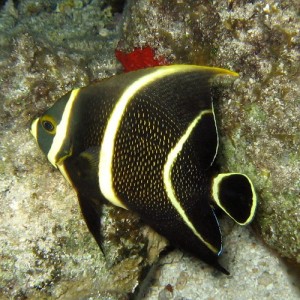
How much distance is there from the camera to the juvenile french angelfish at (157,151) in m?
1.62

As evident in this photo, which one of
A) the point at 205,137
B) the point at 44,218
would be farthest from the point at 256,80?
the point at 44,218

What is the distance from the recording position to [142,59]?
2.55m

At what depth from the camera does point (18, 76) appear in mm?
2352

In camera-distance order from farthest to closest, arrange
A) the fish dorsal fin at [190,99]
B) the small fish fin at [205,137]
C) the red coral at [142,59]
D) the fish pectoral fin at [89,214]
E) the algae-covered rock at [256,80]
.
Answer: the red coral at [142,59]
the algae-covered rock at [256,80]
the fish pectoral fin at [89,214]
the small fish fin at [205,137]
the fish dorsal fin at [190,99]

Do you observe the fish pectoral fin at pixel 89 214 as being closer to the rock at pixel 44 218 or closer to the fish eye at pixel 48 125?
the rock at pixel 44 218

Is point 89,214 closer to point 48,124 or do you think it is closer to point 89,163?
point 89,163

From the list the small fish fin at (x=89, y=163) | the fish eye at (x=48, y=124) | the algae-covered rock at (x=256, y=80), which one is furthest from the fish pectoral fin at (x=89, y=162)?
the algae-covered rock at (x=256, y=80)

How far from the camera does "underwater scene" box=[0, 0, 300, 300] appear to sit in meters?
1.66

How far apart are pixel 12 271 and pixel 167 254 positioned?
4.95 ft

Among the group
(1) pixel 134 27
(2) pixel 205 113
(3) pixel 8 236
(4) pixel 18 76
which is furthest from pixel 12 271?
(1) pixel 134 27

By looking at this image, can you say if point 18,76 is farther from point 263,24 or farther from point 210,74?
point 263,24

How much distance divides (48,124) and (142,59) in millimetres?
1020

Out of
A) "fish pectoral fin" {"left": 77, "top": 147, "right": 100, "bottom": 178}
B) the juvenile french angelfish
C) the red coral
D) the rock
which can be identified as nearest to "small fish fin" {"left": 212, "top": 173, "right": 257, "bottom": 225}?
the juvenile french angelfish

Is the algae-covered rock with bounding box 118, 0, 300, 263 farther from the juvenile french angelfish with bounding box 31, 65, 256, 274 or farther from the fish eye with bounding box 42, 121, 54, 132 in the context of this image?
the fish eye with bounding box 42, 121, 54, 132
